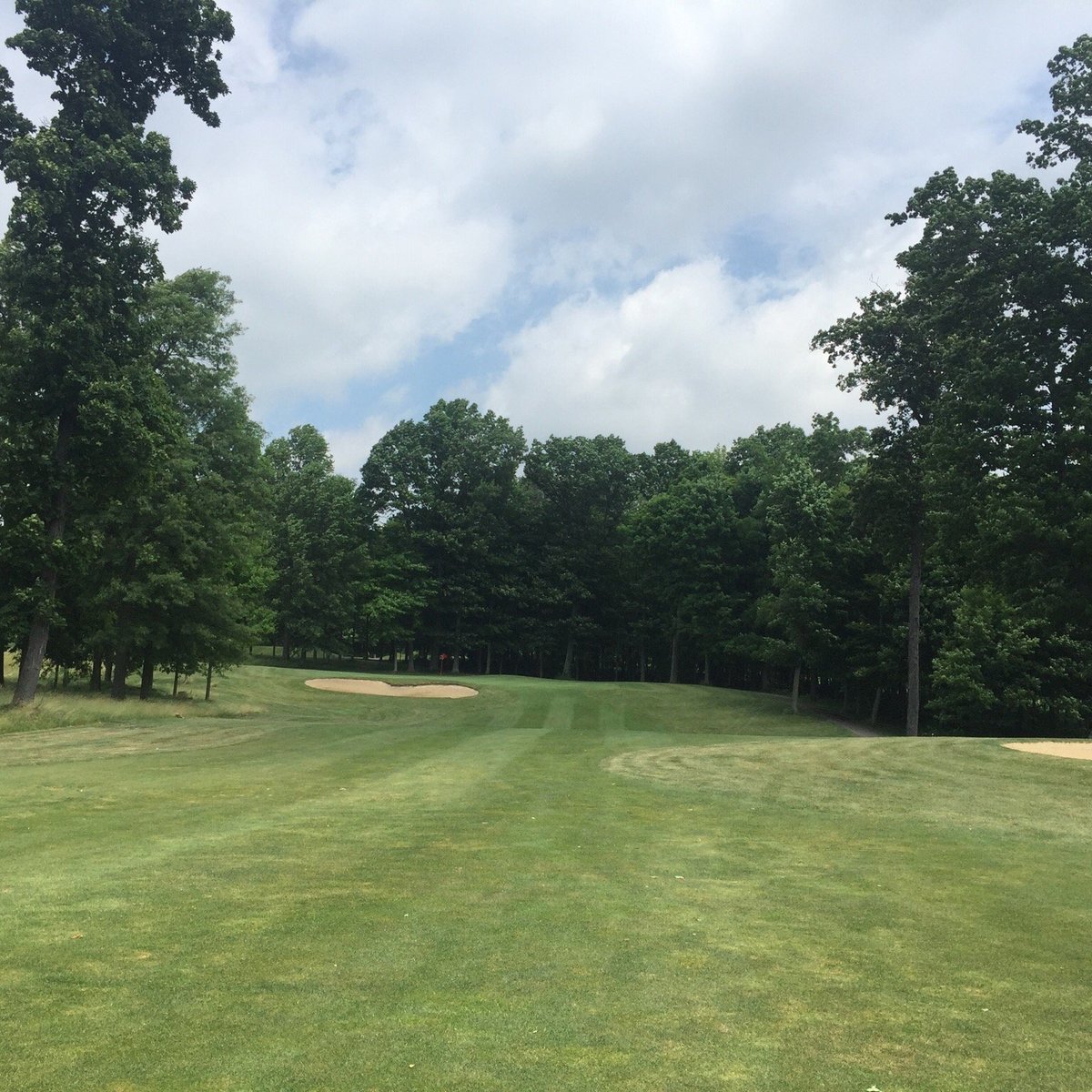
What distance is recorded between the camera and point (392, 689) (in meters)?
47.5

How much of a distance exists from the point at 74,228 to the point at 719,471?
47278 mm

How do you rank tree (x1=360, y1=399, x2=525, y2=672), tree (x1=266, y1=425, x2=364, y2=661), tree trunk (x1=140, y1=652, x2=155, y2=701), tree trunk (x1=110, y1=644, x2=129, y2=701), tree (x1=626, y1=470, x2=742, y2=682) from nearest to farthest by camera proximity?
tree trunk (x1=110, y1=644, x2=129, y2=701) < tree trunk (x1=140, y1=652, x2=155, y2=701) < tree (x1=626, y1=470, x2=742, y2=682) < tree (x1=266, y1=425, x2=364, y2=661) < tree (x1=360, y1=399, x2=525, y2=672)

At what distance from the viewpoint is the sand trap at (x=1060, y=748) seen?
21.1 m

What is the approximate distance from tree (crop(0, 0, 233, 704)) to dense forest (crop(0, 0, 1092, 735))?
0.25 ft

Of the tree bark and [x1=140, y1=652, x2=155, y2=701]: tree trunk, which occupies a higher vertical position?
the tree bark

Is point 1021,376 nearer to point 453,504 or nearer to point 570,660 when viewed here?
point 570,660

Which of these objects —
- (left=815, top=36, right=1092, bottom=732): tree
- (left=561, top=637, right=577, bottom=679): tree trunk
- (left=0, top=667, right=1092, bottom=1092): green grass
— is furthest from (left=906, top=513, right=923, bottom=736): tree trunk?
(left=561, top=637, right=577, bottom=679): tree trunk

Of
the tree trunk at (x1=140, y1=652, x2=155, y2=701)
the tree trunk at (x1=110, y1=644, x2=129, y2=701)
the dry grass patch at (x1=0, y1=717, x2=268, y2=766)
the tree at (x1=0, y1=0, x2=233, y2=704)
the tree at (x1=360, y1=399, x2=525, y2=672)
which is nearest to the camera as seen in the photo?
the dry grass patch at (x1=0, y1=717, x2=268, y2=766)

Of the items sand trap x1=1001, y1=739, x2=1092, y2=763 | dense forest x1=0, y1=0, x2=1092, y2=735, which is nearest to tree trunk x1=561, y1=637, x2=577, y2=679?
dense forest x1=0, y1=0, x2=1092, y2=735

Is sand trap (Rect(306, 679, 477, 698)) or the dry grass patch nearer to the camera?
the dry grass patch

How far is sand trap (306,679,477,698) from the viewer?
150 feet

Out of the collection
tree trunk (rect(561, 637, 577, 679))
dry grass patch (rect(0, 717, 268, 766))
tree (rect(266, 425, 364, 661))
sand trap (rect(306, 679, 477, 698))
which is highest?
tree (rect(266, 425, 364, 661))

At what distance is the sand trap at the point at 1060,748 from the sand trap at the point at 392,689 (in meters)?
27.7

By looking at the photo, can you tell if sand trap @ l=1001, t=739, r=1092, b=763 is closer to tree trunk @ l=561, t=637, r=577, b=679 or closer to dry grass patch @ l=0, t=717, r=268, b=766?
dry grass patch @ l=0, t=717, r=268, b=766
